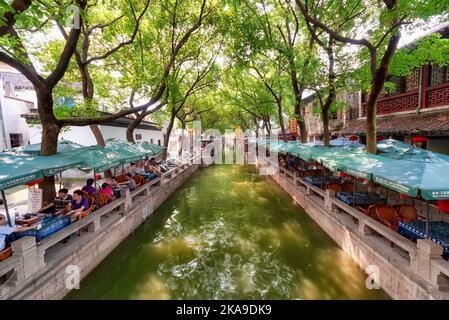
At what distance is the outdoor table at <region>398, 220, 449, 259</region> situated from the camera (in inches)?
215

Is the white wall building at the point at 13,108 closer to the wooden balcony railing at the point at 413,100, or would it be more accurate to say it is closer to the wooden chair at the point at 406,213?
the wooden chair at the point at 406,213

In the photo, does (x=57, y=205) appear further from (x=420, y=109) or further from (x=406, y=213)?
(x=420, y=109)

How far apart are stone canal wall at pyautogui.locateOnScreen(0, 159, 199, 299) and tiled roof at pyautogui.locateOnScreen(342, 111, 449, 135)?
1414 centimetres

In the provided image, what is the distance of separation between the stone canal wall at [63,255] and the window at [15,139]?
1536 centimetres

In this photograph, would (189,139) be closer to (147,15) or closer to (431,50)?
(147,15)

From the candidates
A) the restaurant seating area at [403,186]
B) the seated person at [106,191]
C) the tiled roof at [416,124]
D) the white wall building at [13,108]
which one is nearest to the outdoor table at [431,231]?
the restaurant seating area at [403,186]

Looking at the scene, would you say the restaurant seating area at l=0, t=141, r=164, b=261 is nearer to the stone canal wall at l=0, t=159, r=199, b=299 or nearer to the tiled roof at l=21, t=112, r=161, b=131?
the stone canal wall at l=0, t=159, r=199, b=299

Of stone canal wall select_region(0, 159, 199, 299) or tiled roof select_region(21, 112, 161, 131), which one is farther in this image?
tiled roof select_region(21, 112, 161, 131)

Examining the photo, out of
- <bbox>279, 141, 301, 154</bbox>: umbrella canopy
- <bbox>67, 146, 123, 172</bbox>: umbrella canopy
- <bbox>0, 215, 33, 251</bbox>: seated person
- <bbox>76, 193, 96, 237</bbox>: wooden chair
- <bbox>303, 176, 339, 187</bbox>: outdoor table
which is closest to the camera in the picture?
<bbox>0, 215, 33, 251</bbox>: seated person

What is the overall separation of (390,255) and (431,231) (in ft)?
4.14

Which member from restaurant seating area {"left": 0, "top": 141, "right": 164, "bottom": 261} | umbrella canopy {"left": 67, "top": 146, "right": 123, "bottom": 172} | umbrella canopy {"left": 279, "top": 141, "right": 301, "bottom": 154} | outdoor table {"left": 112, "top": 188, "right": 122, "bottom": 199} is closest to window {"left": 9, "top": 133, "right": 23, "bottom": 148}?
restaurant seating area {"left": 0, "top": 141, "right": 164, "bottom": 261}
